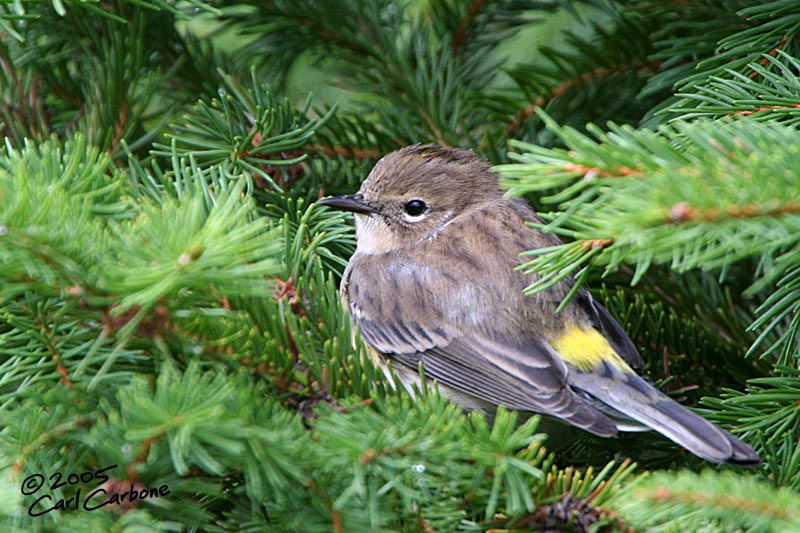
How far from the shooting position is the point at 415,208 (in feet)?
14.2

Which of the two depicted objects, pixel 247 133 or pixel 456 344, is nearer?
pixel 247 133

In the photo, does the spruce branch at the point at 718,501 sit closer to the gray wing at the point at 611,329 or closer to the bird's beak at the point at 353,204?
the gray wing at the point at 611,329

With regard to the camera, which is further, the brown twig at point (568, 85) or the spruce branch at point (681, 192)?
the brown twig at point (568, 85)

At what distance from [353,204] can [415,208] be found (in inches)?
19.4

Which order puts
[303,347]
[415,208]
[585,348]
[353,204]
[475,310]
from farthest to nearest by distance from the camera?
[415,208]
[353,204]
[475,310]
[585,348]
[303,347]

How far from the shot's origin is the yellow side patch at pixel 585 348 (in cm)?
339

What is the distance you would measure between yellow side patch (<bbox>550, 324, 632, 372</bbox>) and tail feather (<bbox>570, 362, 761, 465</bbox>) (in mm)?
37

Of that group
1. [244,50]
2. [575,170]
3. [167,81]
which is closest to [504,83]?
[244,50]

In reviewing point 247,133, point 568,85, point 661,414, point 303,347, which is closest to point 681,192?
point 303,347

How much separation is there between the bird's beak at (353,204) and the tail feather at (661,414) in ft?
4.12

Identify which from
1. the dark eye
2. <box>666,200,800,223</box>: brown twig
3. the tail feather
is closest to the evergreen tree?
<box>666,200,800,223</box>: brown twig

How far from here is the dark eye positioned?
170 inches

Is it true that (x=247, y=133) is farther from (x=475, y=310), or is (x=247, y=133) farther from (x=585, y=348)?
(x=585, y=348)

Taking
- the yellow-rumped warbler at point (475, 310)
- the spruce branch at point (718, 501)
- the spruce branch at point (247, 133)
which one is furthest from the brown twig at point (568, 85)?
the spruce branch at point (718, 501)
